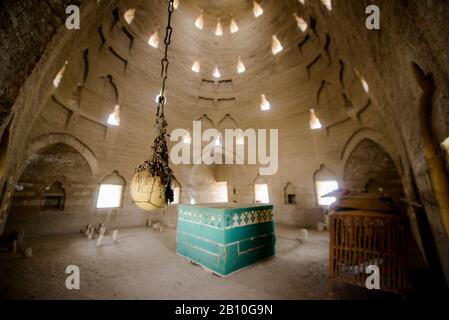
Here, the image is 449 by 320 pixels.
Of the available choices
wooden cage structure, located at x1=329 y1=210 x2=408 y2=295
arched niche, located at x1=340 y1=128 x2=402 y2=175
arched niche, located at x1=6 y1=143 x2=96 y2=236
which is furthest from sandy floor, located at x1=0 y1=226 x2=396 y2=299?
arched niche, located at x1=340 y1=128 x2=402 y2=175

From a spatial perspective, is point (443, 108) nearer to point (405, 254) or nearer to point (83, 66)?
point (405, 254)

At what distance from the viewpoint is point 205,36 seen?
13.0 m

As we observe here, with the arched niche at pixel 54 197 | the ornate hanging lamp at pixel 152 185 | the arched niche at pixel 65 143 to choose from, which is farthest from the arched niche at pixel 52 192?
the ornate hanging lamp at pixel 152 185

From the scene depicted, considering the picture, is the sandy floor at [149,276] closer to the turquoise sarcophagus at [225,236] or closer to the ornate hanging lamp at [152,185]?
the turquoise sarcophagus at [225,236]

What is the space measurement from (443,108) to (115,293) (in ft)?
18.6

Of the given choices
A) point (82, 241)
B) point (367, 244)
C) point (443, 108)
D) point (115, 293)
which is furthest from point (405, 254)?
point (82, 241)

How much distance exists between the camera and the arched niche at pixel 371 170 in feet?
24.8

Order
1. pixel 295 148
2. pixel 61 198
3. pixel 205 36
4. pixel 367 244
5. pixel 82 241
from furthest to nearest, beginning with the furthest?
pixel 205 36, pixel 295 148, pixel 61 198, pixel 82 241, pixel 367 244

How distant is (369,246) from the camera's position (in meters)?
3.36

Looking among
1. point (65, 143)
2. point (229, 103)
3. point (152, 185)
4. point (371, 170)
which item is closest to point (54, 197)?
point (65, 143)

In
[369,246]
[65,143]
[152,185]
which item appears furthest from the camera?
[65,143]

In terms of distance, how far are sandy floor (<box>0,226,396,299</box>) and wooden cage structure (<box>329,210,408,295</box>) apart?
467 millimetres

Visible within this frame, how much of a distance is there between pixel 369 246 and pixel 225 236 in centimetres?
276

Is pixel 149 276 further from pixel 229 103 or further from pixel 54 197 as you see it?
pixel 229 103
